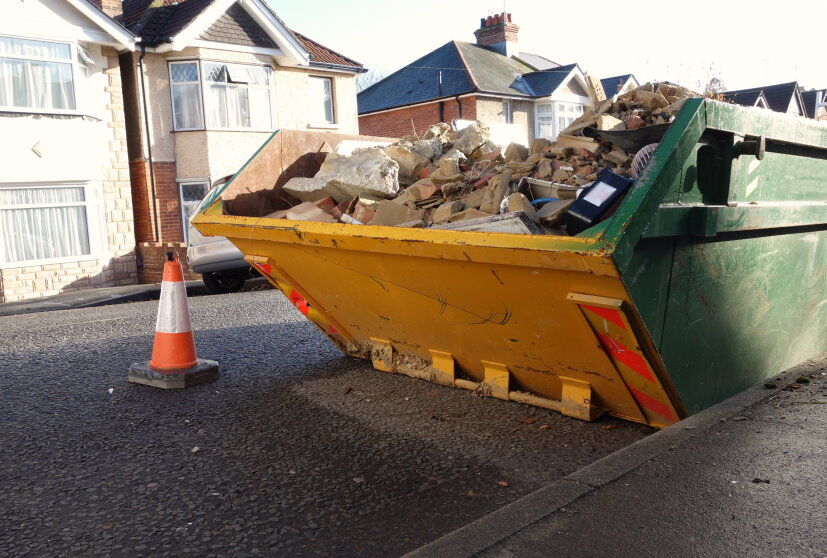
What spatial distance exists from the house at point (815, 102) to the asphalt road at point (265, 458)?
45.3 m

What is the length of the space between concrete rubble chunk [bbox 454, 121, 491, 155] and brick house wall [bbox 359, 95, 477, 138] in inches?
817

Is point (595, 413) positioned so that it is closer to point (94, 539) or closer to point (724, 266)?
point (724, 266)

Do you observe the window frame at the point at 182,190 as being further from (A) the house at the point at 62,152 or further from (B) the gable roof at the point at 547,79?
(B) the gable roof at the point at 547,79

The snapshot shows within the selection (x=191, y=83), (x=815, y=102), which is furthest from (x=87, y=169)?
(x=815, y=102)

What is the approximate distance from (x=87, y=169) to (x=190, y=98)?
10.1 ft

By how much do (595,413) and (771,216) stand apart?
1276mm

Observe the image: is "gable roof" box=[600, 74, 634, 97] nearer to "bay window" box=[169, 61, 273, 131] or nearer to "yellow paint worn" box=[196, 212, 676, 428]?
"bay window" box=[169, 61, 273, 131]

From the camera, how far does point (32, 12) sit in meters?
13.8

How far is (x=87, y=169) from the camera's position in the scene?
581 inches

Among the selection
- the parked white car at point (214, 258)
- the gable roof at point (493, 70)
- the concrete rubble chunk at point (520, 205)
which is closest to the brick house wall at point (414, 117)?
the gable roof at point (493, 70)

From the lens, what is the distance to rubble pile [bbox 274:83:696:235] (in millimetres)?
3426

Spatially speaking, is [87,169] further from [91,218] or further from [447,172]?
[447,172]

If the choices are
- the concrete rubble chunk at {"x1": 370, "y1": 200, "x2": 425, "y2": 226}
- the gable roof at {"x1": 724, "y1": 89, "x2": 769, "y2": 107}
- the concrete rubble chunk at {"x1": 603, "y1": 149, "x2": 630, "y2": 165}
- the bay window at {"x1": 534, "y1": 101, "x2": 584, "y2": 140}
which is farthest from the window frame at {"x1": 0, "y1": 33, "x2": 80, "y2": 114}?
the gable roof at {"x1": 724, "y1": 89, "x2": 769, "y2": 107}

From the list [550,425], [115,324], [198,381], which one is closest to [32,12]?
[115,324]
